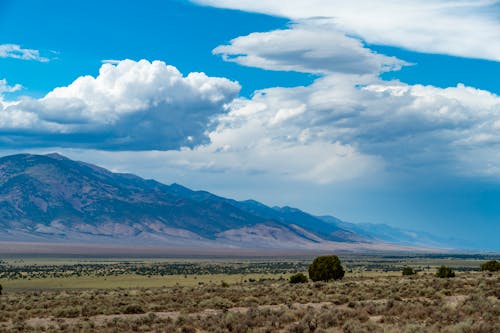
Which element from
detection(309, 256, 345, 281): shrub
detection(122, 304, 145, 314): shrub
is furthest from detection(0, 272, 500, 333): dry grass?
detection(309, 256, 345, 281): shrub

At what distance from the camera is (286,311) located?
3019cm

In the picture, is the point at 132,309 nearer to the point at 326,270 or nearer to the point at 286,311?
the point at 286,311

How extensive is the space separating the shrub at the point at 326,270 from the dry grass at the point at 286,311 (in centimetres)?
1940

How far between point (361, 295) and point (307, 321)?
441 inches

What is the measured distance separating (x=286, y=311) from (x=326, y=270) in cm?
3281

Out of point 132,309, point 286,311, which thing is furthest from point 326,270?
point 286,311

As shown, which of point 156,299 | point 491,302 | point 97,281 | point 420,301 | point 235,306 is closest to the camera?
point 491,302

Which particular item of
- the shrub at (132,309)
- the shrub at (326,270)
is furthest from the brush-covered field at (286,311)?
the shrub at (326,270)

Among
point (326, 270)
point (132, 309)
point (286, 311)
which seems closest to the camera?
point (286, 311)

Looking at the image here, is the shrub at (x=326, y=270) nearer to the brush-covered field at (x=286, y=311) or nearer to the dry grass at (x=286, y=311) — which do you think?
the brush-covered field at (x=286, y=311)

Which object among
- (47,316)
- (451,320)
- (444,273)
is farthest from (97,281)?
(451,320)

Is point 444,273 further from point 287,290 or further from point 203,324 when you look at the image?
point 203,324

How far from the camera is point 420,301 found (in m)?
33.2

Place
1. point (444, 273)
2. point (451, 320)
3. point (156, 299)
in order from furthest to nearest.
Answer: point (444, 273), point (156, 299), point (451, 320)
